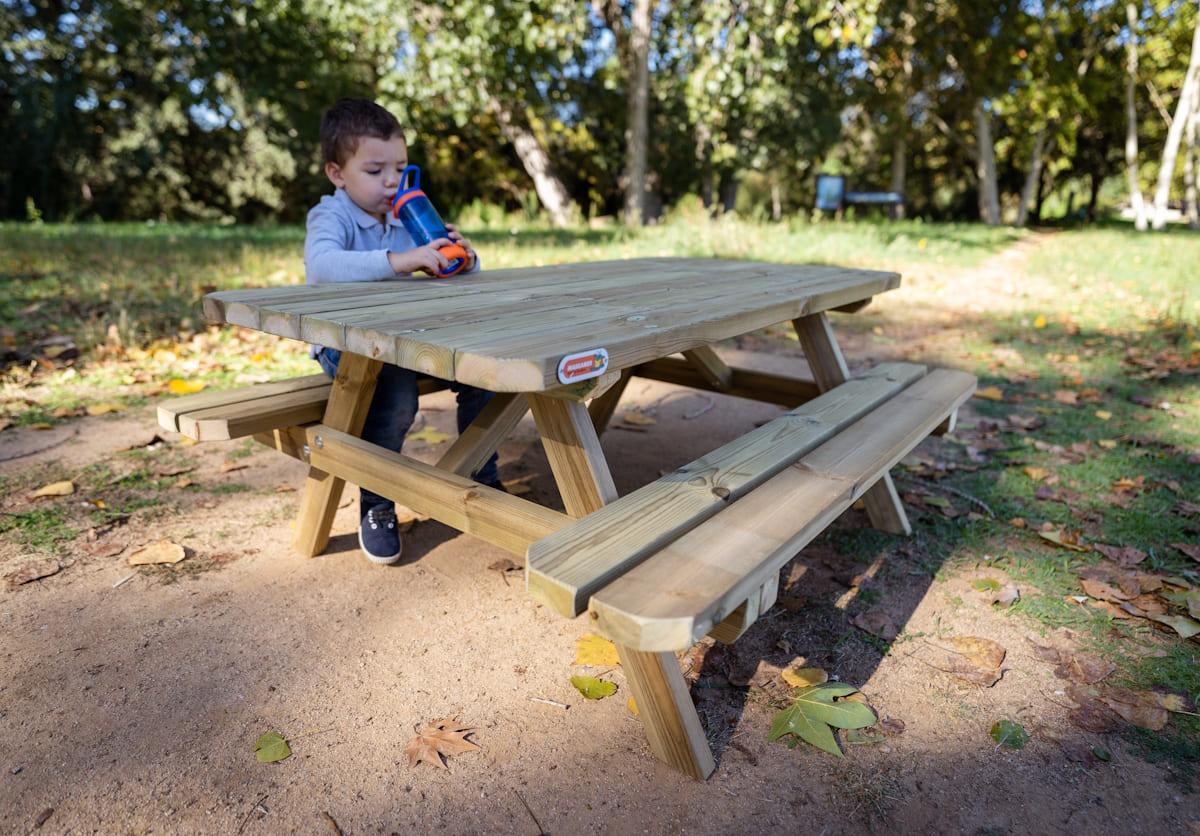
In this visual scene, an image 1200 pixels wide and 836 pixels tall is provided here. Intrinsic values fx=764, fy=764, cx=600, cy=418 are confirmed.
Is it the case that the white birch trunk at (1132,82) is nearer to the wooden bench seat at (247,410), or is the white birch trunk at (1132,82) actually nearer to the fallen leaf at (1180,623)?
→ the fallen leaf at (1180,623)

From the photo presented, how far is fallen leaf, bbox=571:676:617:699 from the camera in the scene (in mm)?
1690

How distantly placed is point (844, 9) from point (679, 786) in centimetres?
908

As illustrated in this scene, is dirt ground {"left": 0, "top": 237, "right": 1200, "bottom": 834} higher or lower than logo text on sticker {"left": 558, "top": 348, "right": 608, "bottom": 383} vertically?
lower

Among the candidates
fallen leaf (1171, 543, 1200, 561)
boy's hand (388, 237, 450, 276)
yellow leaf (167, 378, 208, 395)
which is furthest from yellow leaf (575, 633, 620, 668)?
yellow leaf (167, 378, 208, 395)

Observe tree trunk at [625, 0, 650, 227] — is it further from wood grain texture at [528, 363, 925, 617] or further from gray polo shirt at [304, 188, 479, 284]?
wood grain texture at [528, 363, 925, 617]

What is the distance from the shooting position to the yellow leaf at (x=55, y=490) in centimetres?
250

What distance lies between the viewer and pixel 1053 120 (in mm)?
17297

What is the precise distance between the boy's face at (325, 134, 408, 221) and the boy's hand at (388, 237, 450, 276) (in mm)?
268

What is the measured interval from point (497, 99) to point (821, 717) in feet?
37.1

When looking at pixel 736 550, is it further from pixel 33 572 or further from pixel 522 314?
pixel 33 572

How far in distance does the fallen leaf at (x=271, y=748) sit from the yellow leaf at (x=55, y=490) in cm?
154

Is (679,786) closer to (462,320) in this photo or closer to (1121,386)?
(462,320)

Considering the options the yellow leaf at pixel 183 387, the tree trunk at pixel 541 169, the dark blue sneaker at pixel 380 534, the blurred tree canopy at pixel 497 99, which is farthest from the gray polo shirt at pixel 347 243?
the tree trunk at pixel 541 169

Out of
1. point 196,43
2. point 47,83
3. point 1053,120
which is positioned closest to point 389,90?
point 196,43
